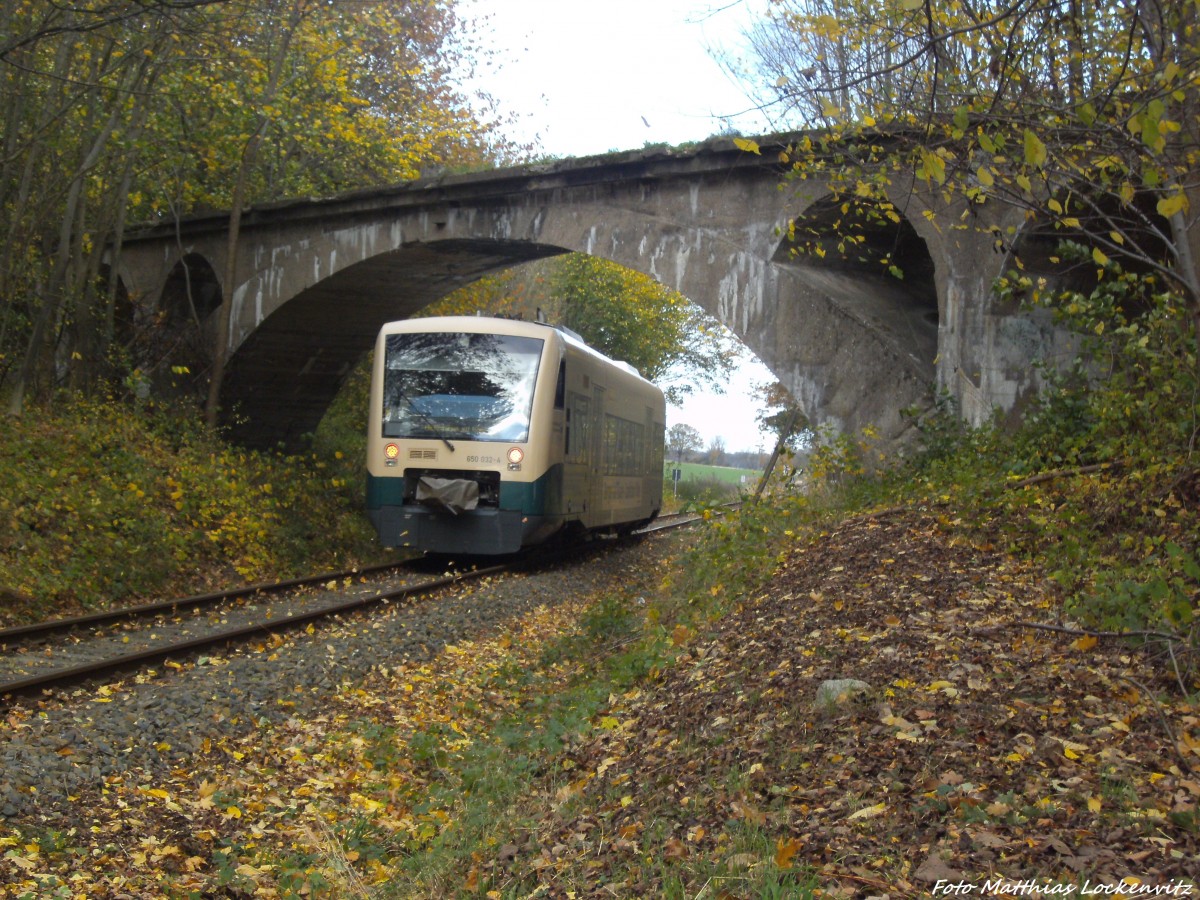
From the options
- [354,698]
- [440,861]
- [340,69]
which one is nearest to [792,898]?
[440,861]

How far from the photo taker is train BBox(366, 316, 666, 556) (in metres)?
13.7

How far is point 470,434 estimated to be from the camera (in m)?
13.9

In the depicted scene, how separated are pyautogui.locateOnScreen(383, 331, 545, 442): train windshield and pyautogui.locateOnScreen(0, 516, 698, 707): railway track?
5.80 feet

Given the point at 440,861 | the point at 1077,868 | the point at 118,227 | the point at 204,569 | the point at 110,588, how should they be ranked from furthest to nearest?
the point at 118,227, the point at 204,569, the point at 110,588, the point at 440,861, the point at 1077,868

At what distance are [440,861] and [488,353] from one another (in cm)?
1005

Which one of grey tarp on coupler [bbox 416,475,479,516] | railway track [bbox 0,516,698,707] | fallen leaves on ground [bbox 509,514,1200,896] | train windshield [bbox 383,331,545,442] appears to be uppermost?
train windshield [bbox 383,331,545,442]

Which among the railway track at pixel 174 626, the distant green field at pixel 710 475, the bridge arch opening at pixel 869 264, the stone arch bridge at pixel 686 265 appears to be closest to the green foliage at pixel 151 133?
the stone arch bridge at pixel 686 265

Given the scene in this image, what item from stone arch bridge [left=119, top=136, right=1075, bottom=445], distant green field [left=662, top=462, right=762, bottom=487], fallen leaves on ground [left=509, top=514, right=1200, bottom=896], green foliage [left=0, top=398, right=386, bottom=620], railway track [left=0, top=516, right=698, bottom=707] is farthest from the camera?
distant green field [left=662, top=462, right=762, bottom=487]

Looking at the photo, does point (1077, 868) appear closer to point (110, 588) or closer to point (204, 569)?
point (110, 588)

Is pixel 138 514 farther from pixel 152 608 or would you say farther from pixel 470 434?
pixel 470 434

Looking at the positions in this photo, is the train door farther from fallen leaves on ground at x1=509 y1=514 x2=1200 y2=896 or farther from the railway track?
fallen leaves on ground at x1=509 y1=514 x2=1200 y2=896

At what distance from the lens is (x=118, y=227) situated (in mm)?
16891

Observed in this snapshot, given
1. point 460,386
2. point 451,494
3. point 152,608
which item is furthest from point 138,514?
point 460,386

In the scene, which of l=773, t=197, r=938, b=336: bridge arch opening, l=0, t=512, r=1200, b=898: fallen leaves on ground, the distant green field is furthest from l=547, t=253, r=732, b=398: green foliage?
l=0, t=512, r=1200, b=898: fallen leaves on ground
